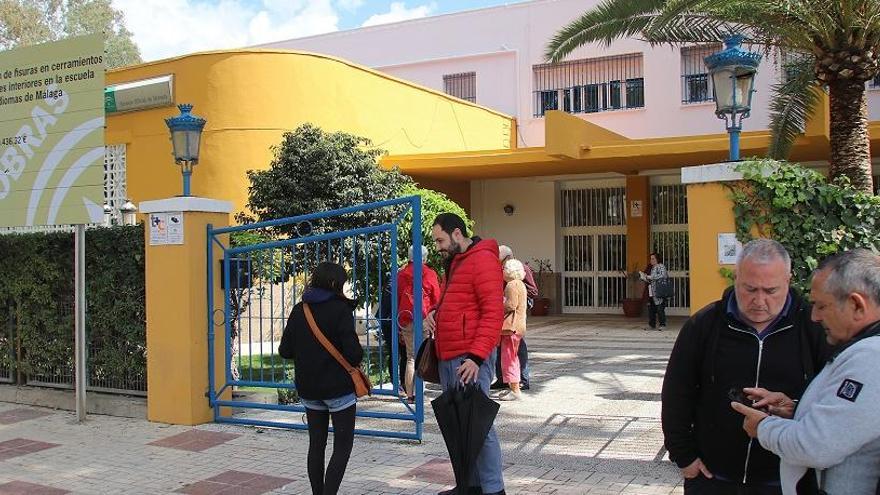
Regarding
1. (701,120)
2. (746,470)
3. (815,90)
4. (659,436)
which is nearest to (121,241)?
(659,436)

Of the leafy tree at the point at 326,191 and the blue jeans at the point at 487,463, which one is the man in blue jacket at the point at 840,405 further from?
the leafy tree at the point at 326,191

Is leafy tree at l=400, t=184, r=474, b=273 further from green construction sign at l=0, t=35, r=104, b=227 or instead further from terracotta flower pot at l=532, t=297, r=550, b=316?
terracotta flower pot at l=532, t=297, r=550, b=316

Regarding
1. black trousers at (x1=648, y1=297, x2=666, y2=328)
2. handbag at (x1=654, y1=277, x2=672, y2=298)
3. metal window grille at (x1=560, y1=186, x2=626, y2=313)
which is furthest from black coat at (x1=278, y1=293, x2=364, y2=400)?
metal window grille at (x1=560, y1=186, x2=626, y2=313)

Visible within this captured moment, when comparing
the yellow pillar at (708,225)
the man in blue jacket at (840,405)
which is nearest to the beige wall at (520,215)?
the yellow pillar at (708,225)

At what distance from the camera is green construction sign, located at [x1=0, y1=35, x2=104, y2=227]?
8078mm

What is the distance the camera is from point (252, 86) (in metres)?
14.8

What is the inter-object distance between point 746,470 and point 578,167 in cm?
1490

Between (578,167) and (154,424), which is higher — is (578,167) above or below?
above

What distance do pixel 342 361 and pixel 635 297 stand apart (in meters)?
15.5

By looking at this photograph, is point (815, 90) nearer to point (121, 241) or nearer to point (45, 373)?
point (121, 241)

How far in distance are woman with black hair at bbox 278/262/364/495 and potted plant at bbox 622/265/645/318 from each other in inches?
597

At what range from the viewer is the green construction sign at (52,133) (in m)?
8.08

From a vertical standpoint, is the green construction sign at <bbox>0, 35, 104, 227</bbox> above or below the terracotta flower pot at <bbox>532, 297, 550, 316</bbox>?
above

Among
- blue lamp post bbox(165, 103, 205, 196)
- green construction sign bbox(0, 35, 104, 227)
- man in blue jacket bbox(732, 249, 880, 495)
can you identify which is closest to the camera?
man in blue jacket bbox(732, 249, 880, 495)
